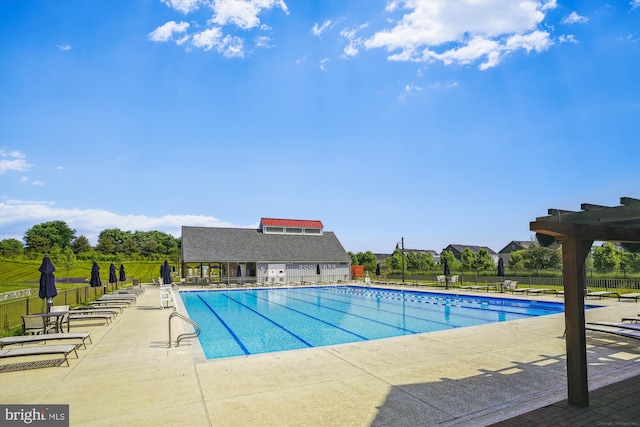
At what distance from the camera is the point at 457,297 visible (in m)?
22.0

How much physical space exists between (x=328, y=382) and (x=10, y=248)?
76.4m

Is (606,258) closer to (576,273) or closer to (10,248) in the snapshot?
(576,273)

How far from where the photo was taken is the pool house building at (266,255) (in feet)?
116

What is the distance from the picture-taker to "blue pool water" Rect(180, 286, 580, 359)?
11703 mm

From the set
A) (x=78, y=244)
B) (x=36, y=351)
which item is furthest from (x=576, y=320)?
(x=78, y=244)

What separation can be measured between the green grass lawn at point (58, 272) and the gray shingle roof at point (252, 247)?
10461mm

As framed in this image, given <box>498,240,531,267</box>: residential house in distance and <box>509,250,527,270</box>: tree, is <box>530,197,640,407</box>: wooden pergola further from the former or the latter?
<box>498,240,531,267</box>: residential house in distance

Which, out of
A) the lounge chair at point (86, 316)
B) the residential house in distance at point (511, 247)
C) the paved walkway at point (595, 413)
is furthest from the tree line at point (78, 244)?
the paved walkway at point (595, 413)

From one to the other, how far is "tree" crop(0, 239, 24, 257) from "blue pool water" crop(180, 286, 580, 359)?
51.9m

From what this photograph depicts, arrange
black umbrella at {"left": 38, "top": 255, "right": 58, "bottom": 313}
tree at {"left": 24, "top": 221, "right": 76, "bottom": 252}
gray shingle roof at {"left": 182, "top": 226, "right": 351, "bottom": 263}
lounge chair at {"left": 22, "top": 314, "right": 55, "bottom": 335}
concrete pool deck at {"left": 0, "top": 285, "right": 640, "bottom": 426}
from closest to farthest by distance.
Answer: concrete pool deck at {"left": 0, "top": 285, "right": 640, "bottom": 426} < lounge chair at {"left": 22, "top": 314, "right": 55, "bottom": 335} < black umbrella at {"left": 38, "top": 255, "right": 58, "bottom": 313} < gray shingle roof at {"left": 182, "top": 226, "right": 351, "bottom": 263} < tree at {"left": 24, "top": 221, "right": 76, "bottom": 252}

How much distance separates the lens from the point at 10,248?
202 feet

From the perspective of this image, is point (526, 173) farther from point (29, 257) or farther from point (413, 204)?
point (29, 257)

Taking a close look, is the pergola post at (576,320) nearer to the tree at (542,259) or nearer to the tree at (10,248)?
the tree at (542,259)

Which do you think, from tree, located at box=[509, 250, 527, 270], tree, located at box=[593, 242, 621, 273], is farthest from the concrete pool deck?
tree, located at box=[593, 242, 621, 273]
